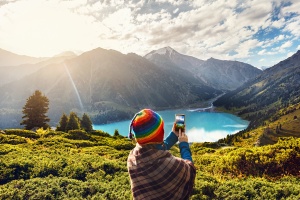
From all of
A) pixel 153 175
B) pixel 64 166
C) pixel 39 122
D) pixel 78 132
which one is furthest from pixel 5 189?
pixel 39 122

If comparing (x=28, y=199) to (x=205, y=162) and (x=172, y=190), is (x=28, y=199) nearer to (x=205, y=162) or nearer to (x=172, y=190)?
(x=172, y=190)

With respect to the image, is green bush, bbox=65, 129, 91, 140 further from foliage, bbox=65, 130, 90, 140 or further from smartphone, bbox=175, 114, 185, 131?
smartphone, bbox=175, 114, 185, 131

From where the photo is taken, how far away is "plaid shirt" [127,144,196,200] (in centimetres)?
396

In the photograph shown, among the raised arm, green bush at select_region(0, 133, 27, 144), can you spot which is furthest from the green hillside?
green bush at select_region(0, 133, 27, 144)

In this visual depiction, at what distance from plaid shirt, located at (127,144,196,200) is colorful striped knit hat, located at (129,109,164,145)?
17 cm

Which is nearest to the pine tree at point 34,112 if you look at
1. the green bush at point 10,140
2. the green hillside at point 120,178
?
the green bush at point 10,140

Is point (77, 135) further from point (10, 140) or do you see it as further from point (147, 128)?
point (147, 128)

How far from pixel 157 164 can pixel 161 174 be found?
0.57 feet

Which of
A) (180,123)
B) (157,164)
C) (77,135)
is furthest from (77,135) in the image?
(157,164)

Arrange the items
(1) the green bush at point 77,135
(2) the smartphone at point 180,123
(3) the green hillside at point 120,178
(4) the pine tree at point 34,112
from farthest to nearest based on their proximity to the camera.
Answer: (4) the pine tree at point 34,112
(1) the green bush at point 77,135
(3) the green hillside at point 120,178
(2) the smartphone at point 180,123

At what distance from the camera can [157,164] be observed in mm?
4016

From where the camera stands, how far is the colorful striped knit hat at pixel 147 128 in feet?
13.1

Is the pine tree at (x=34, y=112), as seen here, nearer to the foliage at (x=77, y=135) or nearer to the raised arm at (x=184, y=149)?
the foliage at (x=77, y=135)

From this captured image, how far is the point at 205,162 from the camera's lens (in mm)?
18734
